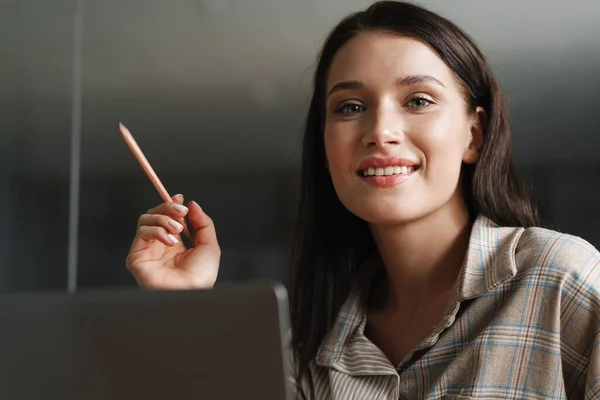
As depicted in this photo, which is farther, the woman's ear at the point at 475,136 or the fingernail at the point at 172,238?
the woman's ear at the point at 475,136

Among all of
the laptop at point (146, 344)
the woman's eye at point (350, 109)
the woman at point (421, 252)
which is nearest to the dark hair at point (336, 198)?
the woman at point (421, 252)

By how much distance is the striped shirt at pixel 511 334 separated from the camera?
42.8 inches

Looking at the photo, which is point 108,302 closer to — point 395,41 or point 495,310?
point 495,310

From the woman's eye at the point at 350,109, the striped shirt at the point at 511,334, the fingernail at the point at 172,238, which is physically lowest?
the striped shirt at the point at 511,334

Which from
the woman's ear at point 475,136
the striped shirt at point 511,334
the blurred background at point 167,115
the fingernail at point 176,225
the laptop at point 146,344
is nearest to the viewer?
the laptop at point 146,344

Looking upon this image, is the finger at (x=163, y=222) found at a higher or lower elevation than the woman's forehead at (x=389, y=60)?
lower

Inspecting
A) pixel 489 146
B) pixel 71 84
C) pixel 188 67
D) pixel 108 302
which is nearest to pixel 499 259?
pixel 489 146

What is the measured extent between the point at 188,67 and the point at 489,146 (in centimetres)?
100

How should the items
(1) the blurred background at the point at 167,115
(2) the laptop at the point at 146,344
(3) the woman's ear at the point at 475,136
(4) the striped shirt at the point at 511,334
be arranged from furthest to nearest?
1. (1) the blurred background at the point at 167,115
2. (3) the woman's ear at the point at 475,136
3. (4) the striped shirt at the point at 511,334
4. (2) the laptop at the point at 146,344

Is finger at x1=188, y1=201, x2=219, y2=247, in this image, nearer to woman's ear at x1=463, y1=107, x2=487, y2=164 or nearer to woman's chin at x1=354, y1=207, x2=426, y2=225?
woman's chin at x1=354, y1=207, x2=426, y2=225

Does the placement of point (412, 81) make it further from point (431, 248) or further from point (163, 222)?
point (163, 222)

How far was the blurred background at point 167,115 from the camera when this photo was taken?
6.14ft

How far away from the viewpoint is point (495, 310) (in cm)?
117

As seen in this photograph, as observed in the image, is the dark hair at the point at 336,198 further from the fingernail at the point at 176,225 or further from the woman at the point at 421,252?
the fingernail at the point at 176,225
